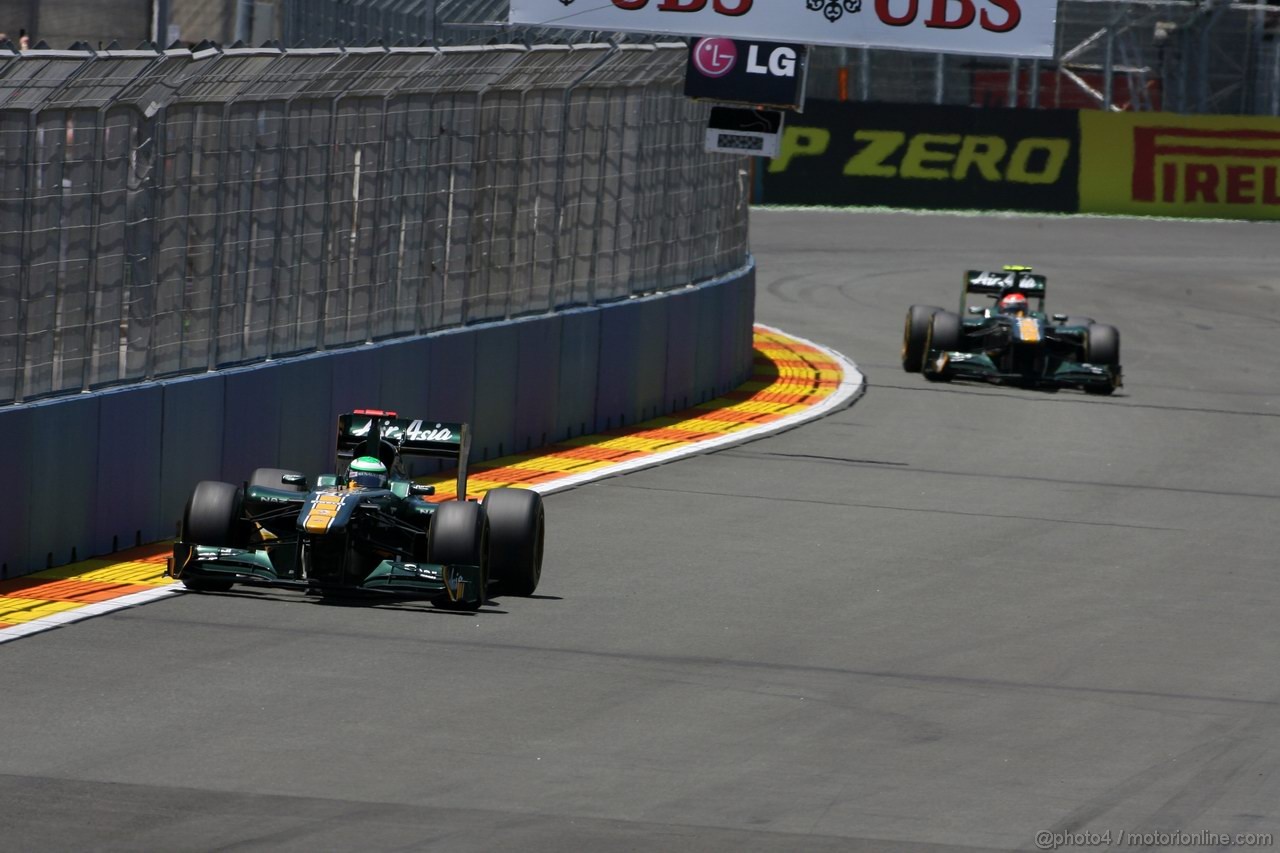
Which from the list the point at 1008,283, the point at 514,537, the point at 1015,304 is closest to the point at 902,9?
the point at 1015,304

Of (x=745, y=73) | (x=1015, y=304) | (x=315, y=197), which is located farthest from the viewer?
(x=1015, y=304)

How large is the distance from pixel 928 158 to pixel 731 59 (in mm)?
23934

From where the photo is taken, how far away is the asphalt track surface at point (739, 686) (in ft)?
25.4

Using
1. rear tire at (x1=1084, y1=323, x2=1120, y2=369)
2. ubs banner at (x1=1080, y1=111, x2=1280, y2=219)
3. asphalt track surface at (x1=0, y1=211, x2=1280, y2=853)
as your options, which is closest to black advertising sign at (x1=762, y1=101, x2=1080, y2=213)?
ubs banner at (x1=1080, y1=111, x2=1280, y2=219)

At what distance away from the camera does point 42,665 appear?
385 inches

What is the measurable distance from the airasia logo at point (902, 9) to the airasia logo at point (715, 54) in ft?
0.77

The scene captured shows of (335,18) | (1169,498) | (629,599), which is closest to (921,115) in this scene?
(335,18)

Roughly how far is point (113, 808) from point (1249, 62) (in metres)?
40.2

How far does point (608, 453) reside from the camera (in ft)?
58.0

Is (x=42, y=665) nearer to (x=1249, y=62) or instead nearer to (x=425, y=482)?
(x=425, y=482)

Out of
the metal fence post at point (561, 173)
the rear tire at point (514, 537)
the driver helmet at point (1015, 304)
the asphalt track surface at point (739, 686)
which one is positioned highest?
the metal fence post at point (561, 173)

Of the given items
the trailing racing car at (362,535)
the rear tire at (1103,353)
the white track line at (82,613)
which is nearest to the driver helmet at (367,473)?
the trailing racing car at (362,535)

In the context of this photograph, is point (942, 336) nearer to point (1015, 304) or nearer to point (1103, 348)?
point (1015, 304)

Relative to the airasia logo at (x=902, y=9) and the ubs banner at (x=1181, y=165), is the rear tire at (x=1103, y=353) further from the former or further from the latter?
the ubs banner at (x=1181, y=165)
